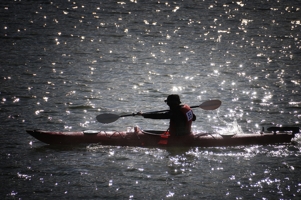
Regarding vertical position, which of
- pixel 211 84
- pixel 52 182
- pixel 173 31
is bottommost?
pixel 52 182

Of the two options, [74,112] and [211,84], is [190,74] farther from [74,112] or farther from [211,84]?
[74,112]

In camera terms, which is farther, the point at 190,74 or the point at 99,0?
the point at 99,0

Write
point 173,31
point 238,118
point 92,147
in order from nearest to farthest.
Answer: point 92,147 → point 238,118 → point 173,31

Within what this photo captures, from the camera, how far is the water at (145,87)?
10.8m

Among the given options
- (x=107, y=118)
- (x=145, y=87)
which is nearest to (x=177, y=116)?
(x=107, y=118)

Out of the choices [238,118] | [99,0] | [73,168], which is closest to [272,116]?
[238,118]

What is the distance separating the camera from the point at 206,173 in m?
11.1

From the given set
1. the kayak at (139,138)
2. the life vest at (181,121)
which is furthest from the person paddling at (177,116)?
the kayak at (139,138)

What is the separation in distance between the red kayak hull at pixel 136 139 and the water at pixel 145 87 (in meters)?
0.13

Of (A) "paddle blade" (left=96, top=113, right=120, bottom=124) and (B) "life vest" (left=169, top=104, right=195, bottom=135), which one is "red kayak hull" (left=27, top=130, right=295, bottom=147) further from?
(A) "paddle blade" (left=96, top=113, right=120, bottom=124)

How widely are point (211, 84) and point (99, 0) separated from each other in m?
10.5

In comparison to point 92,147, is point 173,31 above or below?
above

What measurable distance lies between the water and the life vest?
1.25 feet

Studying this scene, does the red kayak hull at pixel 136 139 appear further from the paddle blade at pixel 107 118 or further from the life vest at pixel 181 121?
the paddle blade at pixel 107 118
